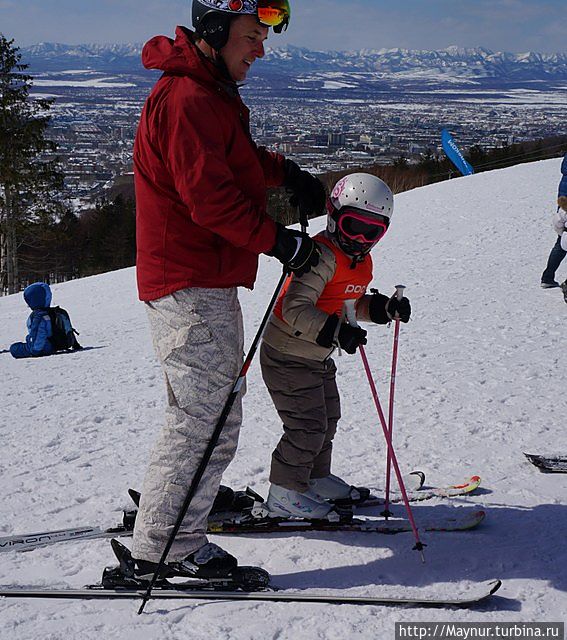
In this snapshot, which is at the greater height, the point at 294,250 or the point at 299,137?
the point at 299,137

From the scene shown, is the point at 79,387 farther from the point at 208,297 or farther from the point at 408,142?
the point at 408,142

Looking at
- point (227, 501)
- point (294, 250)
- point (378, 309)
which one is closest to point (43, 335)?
point (227, 501)

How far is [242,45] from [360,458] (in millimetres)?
2449

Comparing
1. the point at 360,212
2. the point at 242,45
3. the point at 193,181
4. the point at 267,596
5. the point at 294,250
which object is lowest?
the point at 267,596

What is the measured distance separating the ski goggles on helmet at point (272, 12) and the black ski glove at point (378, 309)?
1298 mm

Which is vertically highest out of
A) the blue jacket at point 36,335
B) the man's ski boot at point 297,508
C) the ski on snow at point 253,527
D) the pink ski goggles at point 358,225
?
the pink ski goggles at point 358,225

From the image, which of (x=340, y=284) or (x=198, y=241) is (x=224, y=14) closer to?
(x=198, y=241)

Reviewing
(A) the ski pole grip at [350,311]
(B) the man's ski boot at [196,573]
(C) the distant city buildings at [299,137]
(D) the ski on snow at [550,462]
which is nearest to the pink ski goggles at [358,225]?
(A) the ski pole grip at [350,311]

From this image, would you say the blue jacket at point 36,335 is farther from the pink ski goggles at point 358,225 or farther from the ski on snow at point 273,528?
the pink ski goggles at point 358,225

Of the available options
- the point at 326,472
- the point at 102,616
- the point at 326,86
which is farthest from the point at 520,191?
the point at 326,86

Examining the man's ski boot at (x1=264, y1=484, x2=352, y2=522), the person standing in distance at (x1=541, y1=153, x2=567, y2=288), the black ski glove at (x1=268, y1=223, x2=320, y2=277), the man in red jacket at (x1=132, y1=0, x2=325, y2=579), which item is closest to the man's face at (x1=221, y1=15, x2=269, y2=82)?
the man in red jacket at (x1=132, y1=0, x2=325, y2=579)

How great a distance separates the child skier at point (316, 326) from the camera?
9.38ft

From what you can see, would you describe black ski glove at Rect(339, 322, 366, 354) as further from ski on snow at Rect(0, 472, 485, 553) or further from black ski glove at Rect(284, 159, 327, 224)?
ski on snow at Rect(0, 472, 485, 553)

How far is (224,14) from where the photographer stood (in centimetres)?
234
